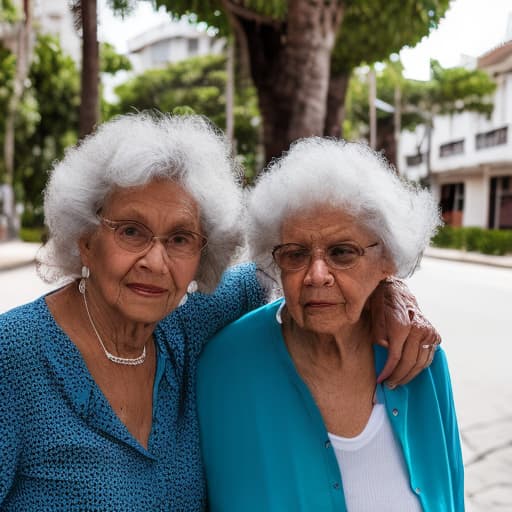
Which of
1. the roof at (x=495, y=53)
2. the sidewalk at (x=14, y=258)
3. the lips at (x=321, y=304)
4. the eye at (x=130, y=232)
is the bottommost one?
the sidewalk at (x=14, y=258)

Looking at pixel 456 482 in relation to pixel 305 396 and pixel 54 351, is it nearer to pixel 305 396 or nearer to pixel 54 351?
pixel 305 396

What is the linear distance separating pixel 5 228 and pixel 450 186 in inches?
884

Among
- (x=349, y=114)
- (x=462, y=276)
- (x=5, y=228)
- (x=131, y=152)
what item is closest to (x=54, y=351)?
(x=131, y=152)

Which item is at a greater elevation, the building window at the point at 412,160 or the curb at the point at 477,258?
the building window at the point at 412,160

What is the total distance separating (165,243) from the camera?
1757mm

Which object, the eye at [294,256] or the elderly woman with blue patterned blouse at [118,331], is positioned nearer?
the elderly woman with blue patterned blouse at [118,331]

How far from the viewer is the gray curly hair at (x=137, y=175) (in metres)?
1.73

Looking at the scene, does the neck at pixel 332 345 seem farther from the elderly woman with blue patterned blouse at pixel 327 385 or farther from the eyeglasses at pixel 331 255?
the eyeglasses at pixel 331 255

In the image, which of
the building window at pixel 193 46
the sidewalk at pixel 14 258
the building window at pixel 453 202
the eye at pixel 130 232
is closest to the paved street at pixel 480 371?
the eye at pixel 130 232

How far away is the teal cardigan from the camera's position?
1832 millimetres

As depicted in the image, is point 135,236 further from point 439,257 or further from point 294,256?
point 439,257

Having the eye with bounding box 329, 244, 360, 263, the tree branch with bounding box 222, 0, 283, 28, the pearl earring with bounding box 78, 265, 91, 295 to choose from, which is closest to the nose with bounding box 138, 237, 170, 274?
the pearl earring with bounding box 78, 265, 91, 295

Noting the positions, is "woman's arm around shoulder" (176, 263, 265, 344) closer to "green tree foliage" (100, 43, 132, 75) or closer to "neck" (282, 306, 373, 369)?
"neck" (282, 306, 373, 369)

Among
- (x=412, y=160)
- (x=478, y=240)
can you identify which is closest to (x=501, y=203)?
(x=478, y=240)
